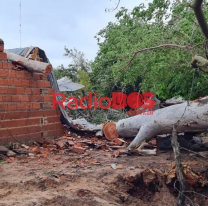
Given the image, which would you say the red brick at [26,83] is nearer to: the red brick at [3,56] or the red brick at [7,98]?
the red brick at [7,98]

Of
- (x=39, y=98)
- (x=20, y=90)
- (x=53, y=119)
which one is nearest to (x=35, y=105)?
(x=39, y=98)

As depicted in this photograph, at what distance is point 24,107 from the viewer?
528 cm

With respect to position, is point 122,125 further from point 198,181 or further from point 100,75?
point 100,75

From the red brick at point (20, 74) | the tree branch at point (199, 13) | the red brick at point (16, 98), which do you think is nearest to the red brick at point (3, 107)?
the red brick at point (16, 98)

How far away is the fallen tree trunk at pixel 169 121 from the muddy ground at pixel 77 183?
854mm

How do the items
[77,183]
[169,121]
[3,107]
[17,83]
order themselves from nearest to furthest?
[77,183] → [3,107] → [17,83] → [169,121]

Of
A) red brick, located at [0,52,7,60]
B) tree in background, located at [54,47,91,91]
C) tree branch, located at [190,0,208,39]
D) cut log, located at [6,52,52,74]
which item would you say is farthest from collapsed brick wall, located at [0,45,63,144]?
tree in background, located at [54,47,91,91]

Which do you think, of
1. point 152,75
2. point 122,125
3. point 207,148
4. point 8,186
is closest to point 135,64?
point 152,75

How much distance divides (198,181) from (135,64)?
3414mm

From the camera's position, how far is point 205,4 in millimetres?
5637

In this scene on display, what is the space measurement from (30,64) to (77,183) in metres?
2.96

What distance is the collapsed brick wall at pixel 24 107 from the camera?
4.93m

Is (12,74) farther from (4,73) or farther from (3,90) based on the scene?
(3,90)

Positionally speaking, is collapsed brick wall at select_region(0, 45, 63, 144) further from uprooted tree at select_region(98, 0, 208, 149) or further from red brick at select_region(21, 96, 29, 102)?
uprooted tree at select_region(98, 0, 208, 149)
